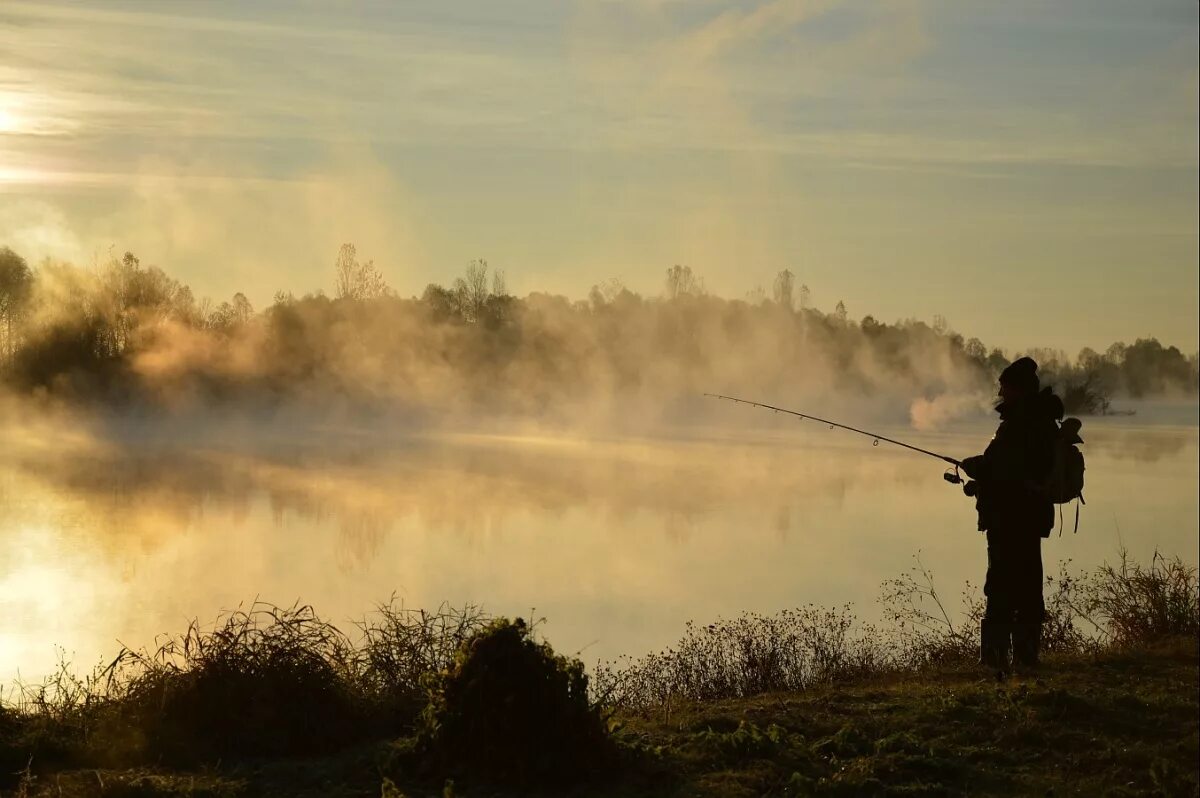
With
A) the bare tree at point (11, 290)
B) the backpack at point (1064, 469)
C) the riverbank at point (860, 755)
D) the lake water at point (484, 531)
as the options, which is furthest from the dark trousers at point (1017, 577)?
the bare tree at point (11, 290)

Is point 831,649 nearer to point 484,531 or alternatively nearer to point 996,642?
point 996,642

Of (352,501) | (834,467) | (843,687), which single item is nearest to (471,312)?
(834,467)

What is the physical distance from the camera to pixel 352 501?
37719mm

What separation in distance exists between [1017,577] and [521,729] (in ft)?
13.9

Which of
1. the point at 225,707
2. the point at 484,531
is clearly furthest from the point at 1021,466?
the point at 484,531

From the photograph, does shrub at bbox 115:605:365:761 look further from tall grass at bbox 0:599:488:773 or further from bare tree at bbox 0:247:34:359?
bare tree at bbox 0:247:34:359

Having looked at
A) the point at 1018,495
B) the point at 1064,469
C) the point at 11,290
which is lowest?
the point at 1018,495

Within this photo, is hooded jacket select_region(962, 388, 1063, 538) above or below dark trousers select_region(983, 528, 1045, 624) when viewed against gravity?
above

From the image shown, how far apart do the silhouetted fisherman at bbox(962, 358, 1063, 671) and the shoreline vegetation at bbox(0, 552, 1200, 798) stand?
483 millimetres

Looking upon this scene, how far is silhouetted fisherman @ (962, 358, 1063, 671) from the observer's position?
8648 millimetres

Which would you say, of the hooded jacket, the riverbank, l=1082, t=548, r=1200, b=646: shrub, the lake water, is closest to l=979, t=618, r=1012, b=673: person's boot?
the hooded jacket

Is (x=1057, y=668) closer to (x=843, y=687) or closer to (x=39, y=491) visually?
(x=843, y=687)

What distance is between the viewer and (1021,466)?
28.3ft

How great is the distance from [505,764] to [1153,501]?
117 feet
